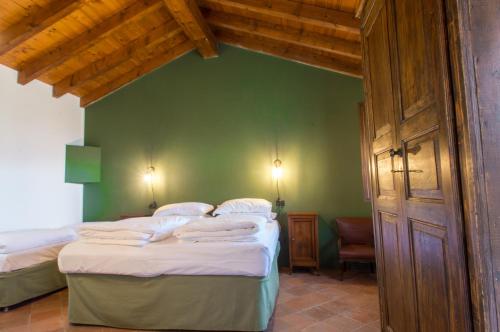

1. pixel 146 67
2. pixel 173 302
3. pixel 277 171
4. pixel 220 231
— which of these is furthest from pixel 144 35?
pixel 173 302

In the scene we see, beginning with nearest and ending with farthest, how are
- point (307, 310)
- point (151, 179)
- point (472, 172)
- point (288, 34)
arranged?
1. point (472, 172)
2. point (307, 310)
3. point (288, 34)
4. point (151, 179)

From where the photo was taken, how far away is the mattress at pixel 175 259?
2.11 metres

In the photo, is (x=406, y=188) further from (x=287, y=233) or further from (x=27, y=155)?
(x=27, y=155)

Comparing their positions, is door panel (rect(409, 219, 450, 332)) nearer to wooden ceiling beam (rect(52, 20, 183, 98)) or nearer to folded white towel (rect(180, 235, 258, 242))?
folded white towel (rect(180, 235, 258, 242))

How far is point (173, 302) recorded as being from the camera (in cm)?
216

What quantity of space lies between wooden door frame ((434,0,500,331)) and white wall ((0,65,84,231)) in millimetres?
4411

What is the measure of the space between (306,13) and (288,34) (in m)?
0.62

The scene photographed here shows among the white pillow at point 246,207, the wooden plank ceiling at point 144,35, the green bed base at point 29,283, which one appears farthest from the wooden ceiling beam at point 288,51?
the green bed base at point 29,283

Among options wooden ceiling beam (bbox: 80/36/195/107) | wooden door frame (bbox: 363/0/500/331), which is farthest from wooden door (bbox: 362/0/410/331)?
wooden ceiling beam (bbox: 80/36/195/107)

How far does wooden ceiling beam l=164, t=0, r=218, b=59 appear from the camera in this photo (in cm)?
333

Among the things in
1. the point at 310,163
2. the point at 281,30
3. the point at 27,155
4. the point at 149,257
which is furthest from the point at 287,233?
the point at 27,155

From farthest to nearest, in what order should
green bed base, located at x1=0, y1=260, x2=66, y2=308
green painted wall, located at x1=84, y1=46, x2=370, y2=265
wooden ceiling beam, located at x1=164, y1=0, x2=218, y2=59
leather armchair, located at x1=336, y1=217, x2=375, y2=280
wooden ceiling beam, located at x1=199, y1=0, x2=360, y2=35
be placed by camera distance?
green painted wall, located at x1=84, y1=46, x2=370, y2=265
leather armchair, located at x1=336, y1=217, x2=375, y2=280
wooden ceiling beam, located at x1=164, y1=0, x2=218, y2=59
wooden ceiling beam, located at x1=199, y1=0, x2=360, y2=35
green bed base, located at x1=0, y1=260, x2=66, y2=308

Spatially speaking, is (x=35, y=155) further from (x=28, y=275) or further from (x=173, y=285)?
(x=173, y=285)

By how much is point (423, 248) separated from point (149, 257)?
1.84 m
